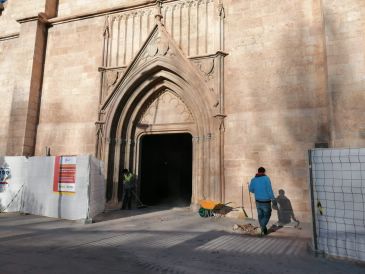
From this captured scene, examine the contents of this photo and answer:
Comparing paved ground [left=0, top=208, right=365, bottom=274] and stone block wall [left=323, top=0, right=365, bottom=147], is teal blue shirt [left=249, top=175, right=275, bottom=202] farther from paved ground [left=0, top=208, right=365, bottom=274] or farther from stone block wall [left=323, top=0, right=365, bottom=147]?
stone block wall [left=323, top=0, right=365, bottom=147]

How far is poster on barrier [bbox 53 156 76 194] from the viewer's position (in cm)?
752

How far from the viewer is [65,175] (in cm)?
765

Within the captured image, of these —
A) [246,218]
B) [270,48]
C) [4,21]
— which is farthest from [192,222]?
[4,21]

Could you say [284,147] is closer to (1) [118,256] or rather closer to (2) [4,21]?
(1) [118,256]

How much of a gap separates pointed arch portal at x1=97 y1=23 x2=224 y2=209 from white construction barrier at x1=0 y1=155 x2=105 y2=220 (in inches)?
86.8

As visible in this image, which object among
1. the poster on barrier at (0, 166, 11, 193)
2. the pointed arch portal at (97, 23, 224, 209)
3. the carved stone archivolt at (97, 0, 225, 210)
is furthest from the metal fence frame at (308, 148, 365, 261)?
the poster on barrier at (0, 166, 11, 193)

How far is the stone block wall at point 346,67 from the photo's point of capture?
6.96 metres

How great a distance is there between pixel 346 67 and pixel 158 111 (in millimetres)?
5785

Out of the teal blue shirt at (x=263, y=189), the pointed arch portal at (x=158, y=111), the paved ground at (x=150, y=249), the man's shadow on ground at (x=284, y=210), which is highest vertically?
the pointed arch portal at (x=158, y=111)

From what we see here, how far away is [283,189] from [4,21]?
41.5 feet

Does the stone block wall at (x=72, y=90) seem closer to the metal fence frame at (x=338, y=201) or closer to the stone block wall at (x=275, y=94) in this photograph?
the stone block wall at (x=275, y=94)

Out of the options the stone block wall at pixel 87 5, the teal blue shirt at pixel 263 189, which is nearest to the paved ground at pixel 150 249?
the teal blue shirt at pixel 263 189

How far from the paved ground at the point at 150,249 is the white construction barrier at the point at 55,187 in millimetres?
478

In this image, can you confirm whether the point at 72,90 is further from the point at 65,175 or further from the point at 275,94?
the point at 275,94
